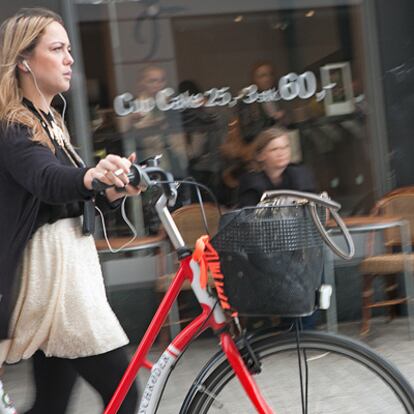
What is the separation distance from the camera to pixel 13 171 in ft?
7.83

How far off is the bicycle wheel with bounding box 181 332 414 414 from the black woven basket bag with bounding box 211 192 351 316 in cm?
16

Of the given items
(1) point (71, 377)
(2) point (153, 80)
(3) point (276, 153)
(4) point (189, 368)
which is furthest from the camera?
(2) point (153, 80)

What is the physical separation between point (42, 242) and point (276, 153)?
8.92 ft

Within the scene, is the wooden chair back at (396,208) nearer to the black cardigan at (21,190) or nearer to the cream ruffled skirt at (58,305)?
the cream ruffled skirt at (58,305)

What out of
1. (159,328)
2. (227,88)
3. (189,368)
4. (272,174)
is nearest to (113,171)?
(159,328)

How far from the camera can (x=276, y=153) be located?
4.98 m

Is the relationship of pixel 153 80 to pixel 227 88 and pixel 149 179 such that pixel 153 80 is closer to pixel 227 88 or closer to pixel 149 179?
pixel 227 88

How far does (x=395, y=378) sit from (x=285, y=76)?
12.9 feet

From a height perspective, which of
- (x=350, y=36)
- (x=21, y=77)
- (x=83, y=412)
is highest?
(x=350, y=36)

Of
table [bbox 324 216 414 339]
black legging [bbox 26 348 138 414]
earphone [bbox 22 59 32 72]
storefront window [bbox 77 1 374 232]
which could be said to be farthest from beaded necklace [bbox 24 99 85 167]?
storefront window [bbox 77 1 374 232]

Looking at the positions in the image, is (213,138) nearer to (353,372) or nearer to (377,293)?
(377,293)

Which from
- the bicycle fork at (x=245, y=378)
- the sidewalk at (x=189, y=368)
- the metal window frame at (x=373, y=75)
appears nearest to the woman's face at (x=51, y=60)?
the bicycle fork at (x=245, y=378)

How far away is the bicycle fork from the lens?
233 centimetres

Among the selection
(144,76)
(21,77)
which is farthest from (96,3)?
(21,77)
